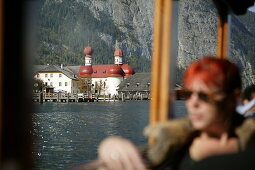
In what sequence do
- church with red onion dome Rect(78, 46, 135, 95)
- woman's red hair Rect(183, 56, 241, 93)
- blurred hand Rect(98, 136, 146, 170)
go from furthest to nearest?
church with red onion dome Rect(78, 46, 135, 95) < woman's red hair Rect(183, 56, 241, 93) < blurred hand Rect(98, 136, 146, 170)

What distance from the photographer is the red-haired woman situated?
6.34 feet

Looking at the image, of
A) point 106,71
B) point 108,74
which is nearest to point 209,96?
point 108,74

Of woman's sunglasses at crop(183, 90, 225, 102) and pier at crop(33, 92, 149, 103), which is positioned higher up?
pier at crop(33, 92, 149, 103)

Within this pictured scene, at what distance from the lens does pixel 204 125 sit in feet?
6.46

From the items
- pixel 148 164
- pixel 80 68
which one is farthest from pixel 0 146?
pixel 80 68

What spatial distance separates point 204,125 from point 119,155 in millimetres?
471

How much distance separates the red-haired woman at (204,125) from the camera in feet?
6.34

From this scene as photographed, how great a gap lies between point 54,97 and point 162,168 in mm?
73919

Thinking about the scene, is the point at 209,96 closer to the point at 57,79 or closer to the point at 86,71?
the point at 57,79

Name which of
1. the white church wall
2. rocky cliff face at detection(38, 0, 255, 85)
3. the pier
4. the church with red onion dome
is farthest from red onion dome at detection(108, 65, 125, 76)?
rocky cliff face at detection(38, 0, 255, 85)

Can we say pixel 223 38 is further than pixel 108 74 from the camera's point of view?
No

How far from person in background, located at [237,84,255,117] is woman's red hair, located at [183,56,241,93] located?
1987 millimetres

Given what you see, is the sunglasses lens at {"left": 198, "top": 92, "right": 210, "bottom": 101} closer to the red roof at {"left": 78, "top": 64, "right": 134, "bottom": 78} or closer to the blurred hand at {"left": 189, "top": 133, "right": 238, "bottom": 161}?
the blurred hand at {"left": 189, "top": 133, "right": 238, "bottom": 161}

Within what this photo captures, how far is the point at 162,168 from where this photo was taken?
2221 millimetres
